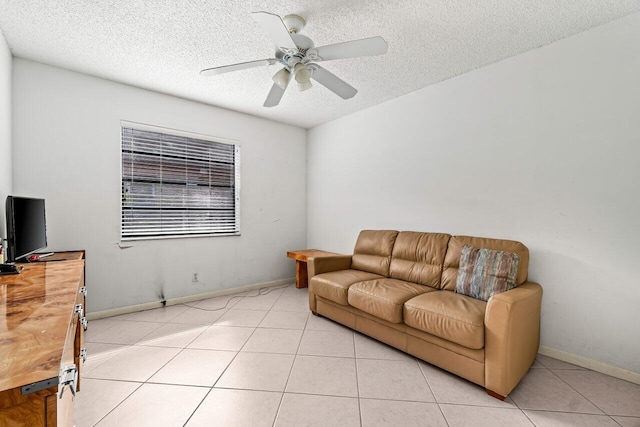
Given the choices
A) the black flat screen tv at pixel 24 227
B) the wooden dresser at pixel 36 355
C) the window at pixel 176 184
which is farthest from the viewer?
the window at pixel 176 184

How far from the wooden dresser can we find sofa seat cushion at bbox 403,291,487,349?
196 cm

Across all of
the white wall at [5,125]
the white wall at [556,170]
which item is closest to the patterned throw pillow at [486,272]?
the white wall at [556,170]

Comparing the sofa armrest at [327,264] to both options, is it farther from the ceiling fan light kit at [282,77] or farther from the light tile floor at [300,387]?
the ceiling fan light kit at [282,77]

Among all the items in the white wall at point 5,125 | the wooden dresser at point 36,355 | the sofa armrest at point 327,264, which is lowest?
the sofa armrest at point 327,264

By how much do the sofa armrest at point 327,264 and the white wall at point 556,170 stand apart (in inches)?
33.4

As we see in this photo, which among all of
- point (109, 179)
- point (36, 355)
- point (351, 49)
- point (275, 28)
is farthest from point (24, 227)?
point (351, 49)

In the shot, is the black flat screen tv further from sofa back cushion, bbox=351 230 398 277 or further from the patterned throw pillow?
the patterned throw pillow

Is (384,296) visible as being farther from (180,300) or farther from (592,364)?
(180,300)

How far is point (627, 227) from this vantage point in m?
2.02

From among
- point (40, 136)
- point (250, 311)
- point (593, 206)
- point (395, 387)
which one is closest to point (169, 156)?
point (40, 136)

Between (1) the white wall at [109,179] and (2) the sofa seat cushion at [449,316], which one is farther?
(1) the white wall at [109,179]

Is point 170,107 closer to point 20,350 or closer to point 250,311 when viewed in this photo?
point 250,311

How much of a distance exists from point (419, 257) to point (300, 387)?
5.60 ft

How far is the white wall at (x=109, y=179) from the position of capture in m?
2.73
